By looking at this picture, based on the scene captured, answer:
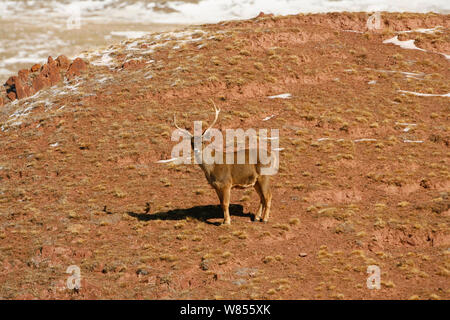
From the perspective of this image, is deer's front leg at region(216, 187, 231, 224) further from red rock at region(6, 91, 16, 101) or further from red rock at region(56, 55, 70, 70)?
red rock at region(6, 91, 16, 101)

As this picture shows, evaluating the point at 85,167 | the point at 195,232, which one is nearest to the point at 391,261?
the point at 195,232

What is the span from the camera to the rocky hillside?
16938 millimetres

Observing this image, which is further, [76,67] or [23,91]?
[23,91]

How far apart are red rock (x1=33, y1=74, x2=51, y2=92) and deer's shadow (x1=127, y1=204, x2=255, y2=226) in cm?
2708

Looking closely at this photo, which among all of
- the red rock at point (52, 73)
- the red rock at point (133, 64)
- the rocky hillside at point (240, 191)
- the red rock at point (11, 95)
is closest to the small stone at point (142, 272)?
the rocky hillside at point (240, 191)

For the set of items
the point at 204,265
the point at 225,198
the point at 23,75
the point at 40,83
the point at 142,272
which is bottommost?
the point at 142,272

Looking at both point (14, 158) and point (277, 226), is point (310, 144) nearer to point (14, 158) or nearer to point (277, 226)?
point (277, 226)

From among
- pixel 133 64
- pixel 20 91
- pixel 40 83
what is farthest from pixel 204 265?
pixel 20 91

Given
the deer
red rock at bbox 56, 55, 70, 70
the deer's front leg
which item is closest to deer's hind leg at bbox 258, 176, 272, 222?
the deer

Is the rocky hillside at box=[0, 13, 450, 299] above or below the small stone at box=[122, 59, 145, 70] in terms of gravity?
below

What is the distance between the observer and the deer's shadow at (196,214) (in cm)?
2073

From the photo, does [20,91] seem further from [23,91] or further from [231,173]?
[231,173]

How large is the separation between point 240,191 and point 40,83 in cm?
2906

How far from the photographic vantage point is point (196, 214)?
21094 millimetres
